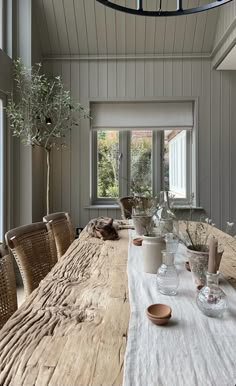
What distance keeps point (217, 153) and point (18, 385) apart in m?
3.46

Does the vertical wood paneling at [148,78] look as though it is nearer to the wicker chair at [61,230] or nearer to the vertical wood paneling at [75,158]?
the vertical wood paneling at [75,158]

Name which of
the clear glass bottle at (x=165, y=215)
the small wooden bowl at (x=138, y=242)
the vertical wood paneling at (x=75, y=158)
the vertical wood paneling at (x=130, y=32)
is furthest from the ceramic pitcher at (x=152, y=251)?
the vertical wood paneling at (x=130, y=32)

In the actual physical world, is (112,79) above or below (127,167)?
above

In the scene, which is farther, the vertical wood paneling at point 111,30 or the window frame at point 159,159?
the window frame at point 159,159

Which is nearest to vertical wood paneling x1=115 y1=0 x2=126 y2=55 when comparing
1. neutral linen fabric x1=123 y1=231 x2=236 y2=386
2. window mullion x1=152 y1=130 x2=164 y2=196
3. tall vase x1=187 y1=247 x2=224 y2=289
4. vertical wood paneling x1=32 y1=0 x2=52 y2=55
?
vertical wood paneling x1=32 y1=0 x2=52 y2=55

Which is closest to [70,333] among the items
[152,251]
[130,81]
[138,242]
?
[152,251]

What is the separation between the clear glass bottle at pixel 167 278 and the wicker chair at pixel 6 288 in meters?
0.57

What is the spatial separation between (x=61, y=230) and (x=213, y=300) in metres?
1.31

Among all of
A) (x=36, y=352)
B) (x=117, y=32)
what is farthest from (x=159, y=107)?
(x=36, y=352)

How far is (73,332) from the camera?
80cm

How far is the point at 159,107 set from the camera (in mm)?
A: 3623

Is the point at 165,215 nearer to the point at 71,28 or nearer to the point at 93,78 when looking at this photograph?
the point at 93,78

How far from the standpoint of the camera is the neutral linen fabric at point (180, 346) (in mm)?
608

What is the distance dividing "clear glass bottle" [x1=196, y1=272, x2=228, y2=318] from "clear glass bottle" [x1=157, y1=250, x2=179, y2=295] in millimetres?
157
